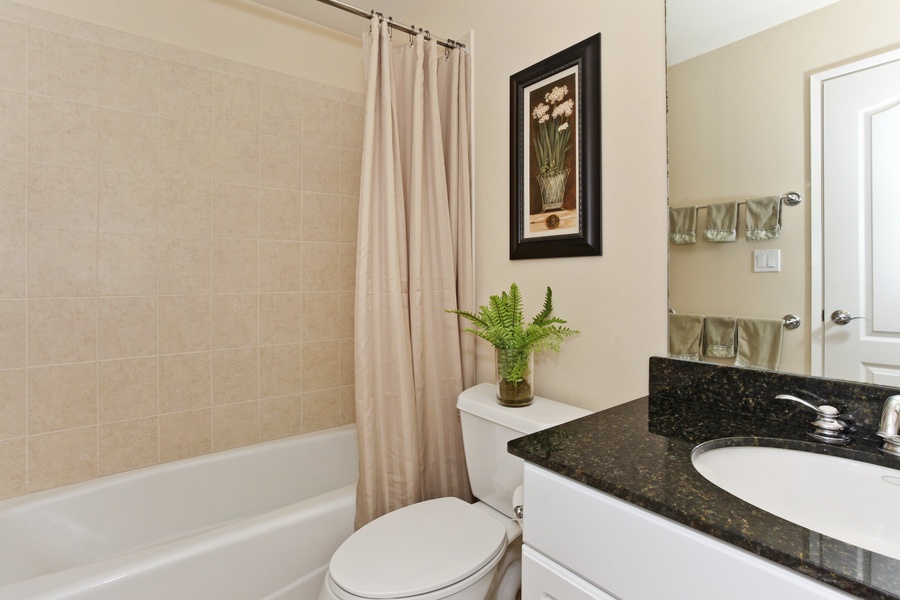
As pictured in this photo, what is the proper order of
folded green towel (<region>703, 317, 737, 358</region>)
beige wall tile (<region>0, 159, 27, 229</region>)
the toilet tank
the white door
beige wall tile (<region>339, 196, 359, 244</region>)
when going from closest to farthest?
the white door → folded green towel (<region>703, 317, 737, 358</region>) → the toilet tank → beige wall tile (<region>0, 159, 27, 229</region>) → beige wall tile (<region>339, 196, 359, 244</region>)

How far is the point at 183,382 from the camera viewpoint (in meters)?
1.75

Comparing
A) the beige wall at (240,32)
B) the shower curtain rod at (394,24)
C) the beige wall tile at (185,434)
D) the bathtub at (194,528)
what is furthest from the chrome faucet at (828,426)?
Answer: the beige wall at (240,32)

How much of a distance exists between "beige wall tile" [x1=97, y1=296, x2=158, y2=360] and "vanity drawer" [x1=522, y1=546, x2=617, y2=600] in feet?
5.23

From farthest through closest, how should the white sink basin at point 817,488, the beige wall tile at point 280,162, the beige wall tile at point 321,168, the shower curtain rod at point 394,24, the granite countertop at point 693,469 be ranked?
the beige wall tile at point 321,168
the beige wall tile at point 280,162
the shower curtain rod at point 394,24
the white sink basin at point 817,488
the granite countertop at point 693,469

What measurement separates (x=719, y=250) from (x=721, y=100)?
36 cm

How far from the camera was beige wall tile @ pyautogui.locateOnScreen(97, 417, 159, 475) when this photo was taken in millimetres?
1610

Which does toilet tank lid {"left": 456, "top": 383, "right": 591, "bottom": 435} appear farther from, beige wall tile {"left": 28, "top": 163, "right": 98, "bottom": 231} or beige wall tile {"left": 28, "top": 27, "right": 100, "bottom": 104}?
beige wall tile {"left": 28, "top": 27, "right": 100, "bottom": 104}

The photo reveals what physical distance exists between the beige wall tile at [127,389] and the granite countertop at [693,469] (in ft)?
5.00

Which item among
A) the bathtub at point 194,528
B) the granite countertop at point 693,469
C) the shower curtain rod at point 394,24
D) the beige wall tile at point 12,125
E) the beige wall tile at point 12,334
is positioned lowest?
the bathtub at point 194,528

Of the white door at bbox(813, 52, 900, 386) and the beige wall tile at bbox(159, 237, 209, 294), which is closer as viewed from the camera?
the white door at bbox(813, 52, 900, 386)

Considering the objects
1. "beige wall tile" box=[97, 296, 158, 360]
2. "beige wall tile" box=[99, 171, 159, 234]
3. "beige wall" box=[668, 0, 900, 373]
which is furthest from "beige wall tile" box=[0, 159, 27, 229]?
"beige wall" box=[668, 0, 900, 373]

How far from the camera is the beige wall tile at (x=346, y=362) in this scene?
2.15m

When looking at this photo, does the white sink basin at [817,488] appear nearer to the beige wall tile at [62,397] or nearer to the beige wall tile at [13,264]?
the beige wall tile at [62,397]

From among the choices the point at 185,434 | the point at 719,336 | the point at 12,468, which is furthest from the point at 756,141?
the point at 12,468
